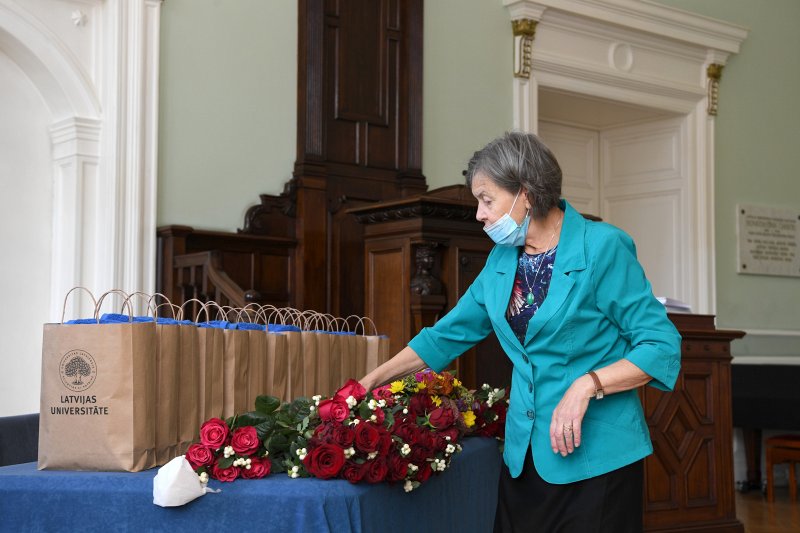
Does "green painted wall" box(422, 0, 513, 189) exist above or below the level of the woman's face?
above

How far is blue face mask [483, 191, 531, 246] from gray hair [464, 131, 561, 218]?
4cm

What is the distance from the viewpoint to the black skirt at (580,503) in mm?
2361

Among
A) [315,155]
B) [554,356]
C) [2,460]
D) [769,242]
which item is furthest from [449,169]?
[554,356]

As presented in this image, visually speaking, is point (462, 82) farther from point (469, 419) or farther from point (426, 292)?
point (469, 419)

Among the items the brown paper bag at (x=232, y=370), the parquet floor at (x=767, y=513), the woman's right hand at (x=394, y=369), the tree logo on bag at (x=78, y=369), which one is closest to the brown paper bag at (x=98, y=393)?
the tree logo on bag at (x=78, y=369)

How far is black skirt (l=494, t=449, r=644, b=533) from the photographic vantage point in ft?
7.75

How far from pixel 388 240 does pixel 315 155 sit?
1.15 metres

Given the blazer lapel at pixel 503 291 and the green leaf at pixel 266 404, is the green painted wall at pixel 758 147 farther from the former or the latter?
the green leaf at pixel 266 404

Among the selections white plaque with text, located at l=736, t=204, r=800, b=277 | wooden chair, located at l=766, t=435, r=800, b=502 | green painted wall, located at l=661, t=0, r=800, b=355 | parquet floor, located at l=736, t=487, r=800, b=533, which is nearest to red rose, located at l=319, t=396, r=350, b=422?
parquet floor, located at l=736, t=487, r=800, b=533

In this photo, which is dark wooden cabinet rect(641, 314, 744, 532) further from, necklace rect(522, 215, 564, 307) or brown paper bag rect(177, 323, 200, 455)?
brown paper bag rect(177, 323, 200, 455)

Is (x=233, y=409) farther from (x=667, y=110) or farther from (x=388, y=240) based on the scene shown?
(x=667, y=110)

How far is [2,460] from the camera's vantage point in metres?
3.36

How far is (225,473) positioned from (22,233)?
12.2ft

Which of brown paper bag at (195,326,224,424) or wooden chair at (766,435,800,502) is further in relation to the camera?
wooden chair at (766,435,800,502)
